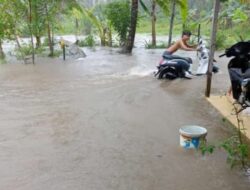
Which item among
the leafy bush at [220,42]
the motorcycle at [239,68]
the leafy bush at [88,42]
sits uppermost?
the motorcycle at [239,68]

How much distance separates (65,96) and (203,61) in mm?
3749

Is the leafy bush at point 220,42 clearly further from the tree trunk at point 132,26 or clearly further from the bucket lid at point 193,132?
the bucket lid at point 193,132

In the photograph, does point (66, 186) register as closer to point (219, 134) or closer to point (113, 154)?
point (113, 154)

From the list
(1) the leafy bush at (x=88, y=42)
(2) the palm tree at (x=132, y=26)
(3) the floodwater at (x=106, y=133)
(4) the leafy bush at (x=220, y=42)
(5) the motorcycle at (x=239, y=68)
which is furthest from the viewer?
(1) the leafy bush at (x=88, y=42)

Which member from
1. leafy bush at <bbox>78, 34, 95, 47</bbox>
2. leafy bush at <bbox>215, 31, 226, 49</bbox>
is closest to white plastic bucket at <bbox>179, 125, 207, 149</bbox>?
leafy bush at <bbox>215, 31, 226, 49</bbox>

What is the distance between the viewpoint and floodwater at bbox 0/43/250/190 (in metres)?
3.93

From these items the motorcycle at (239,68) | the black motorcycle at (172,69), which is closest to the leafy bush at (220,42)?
the black motorcycle at (172,69)

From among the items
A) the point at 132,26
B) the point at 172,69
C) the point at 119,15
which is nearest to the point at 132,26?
the point at 132,26

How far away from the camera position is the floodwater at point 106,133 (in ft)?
A: 12.9

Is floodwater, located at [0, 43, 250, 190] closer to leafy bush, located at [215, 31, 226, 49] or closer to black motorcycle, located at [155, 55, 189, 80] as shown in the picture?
black motorcycle, located at [155, 55, 189, 80]

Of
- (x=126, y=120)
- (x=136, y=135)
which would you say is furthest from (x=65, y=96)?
(x=136, y=135)

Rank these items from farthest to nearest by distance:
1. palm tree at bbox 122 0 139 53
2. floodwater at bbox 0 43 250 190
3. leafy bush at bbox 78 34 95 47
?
leafy bush at bbox 78 34 95 47 → palm tree at bbox 122 0 139 53 → floodwater at bbox 0 43 250 190

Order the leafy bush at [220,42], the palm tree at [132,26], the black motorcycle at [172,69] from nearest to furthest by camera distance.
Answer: the black motorcycle at [172,69]
the palm tree at [132,26]
the leafy bush at [220,42]

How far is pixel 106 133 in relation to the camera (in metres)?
5.39
